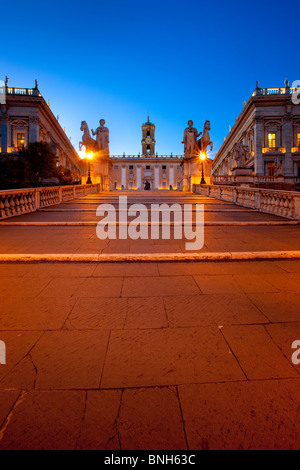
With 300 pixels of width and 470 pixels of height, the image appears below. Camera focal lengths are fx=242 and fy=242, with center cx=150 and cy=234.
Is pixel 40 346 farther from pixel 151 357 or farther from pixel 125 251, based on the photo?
pixel 125 251

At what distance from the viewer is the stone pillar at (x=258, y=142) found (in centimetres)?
3434

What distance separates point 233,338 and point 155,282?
1462 mm

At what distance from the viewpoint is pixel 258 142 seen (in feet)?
114

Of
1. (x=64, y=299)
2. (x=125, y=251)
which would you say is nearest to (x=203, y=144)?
(x=125, y=251)

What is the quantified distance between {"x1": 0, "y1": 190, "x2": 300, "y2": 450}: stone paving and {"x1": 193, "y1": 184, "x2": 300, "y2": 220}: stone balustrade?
6.06m

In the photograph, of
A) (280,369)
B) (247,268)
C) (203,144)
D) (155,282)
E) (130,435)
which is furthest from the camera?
(203,144)

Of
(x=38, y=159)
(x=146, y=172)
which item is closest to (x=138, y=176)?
(x=146, y=172)

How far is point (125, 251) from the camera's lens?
4.78 m

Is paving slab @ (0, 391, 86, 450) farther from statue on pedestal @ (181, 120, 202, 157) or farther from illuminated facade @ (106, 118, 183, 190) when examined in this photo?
illuminated facade @ (106, 118, 183, 190)

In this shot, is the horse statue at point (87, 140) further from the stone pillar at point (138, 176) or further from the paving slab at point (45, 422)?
the stone pillar at point (138, 176)

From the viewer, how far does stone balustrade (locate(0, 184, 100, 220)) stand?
8.63 meters

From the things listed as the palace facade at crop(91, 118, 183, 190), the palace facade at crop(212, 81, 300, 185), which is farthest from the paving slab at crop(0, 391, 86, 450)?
the palace facade at crop(91, 118, 183, 190)

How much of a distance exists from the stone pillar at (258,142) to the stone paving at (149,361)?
35088 millimetres

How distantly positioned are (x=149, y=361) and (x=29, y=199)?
1036 centimetres
